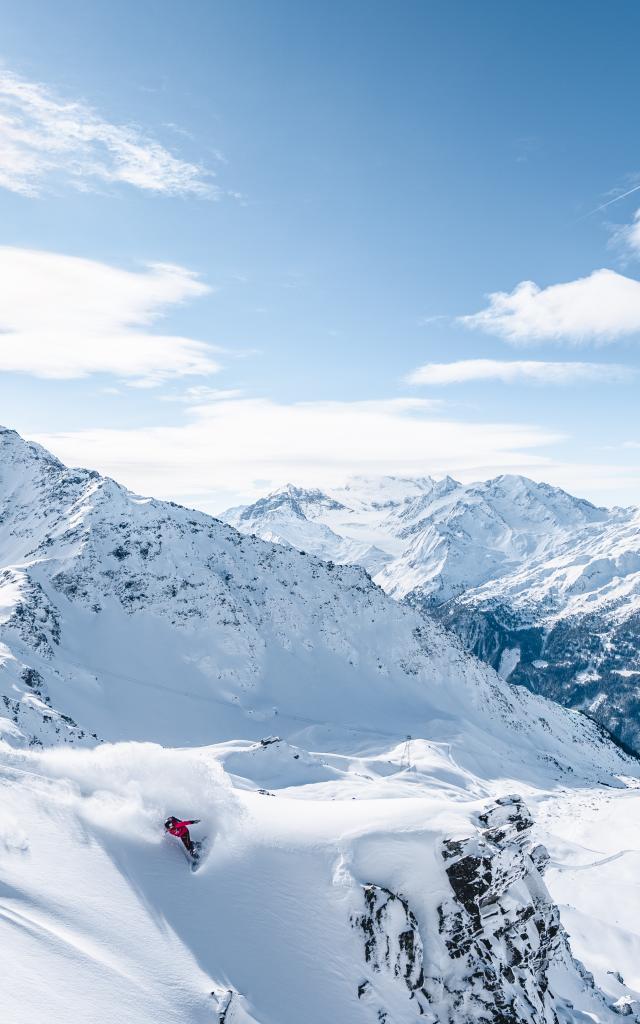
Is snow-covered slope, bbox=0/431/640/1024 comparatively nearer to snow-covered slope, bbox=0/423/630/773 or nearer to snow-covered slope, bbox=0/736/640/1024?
snow-covered slope, bbox=0/736/640/1024

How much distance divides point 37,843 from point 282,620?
120 meters

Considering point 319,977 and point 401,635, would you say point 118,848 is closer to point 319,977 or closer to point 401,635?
point 319,977

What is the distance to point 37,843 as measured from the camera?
Result: 66.1 feet

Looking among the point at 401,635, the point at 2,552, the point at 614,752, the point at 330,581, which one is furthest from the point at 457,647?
the point at 2,552

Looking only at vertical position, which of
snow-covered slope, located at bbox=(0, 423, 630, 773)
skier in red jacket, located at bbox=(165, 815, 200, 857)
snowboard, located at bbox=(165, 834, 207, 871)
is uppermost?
skier in red jacket, located at bbox=(165, 815, 200, 857)

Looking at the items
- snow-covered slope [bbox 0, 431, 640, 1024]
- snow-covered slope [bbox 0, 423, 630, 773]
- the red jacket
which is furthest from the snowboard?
snow-covered slope [bbox 0, 423, 630, 773]

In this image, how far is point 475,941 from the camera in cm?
2389

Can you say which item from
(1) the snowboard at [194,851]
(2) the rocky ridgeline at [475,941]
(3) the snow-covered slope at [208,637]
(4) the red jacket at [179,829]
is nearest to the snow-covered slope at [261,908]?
(2) the rocky ridgeline at [475,941]

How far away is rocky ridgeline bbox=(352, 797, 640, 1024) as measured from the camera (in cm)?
2258

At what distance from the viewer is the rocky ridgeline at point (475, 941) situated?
74.1ft

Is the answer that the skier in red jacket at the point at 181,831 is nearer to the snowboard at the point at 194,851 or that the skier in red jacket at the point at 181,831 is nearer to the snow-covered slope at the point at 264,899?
the snowboard at the point at 194,851

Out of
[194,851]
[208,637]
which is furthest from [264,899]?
[208,637]

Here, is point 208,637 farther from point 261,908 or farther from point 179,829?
point 261,908

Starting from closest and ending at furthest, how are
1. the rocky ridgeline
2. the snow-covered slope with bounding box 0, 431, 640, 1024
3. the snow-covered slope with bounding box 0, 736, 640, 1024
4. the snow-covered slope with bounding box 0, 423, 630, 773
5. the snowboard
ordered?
the snow-covered slope with bounding box 0, 736, 640, 1024 < the snow-covered slope with bounding box 0, 431, 640, 1024 < the rocky ridgeline < the snowboard < the snow-covered slope with bounding box 0, 423, 630, 773
